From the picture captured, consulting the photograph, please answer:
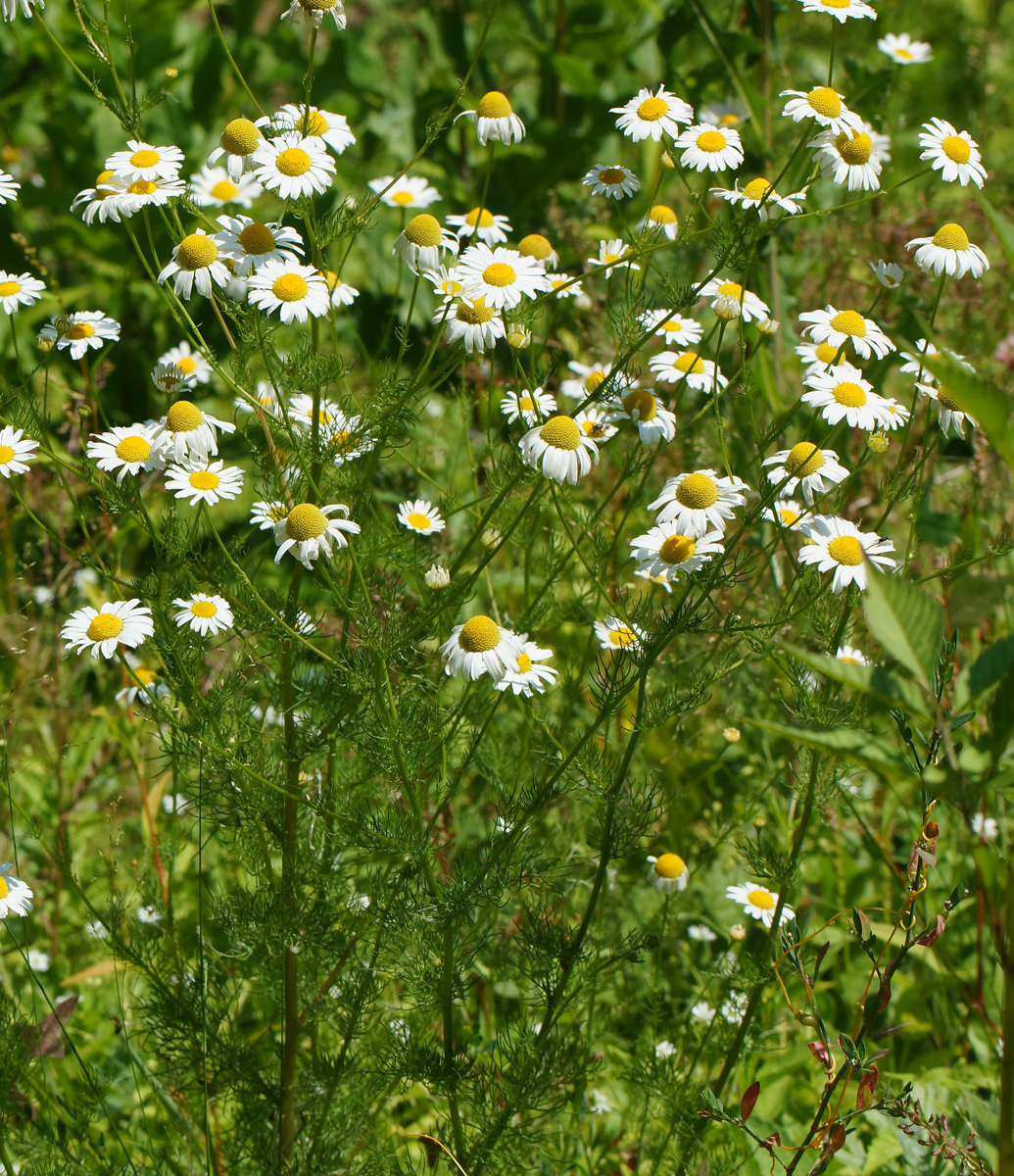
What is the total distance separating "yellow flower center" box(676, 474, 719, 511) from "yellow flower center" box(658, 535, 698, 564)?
0.15 ft

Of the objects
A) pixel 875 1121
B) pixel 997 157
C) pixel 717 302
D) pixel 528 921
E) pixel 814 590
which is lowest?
pixel 875 1121

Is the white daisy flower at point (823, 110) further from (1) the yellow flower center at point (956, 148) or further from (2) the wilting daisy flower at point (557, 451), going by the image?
(2) the wilting daisy flower at point (557, 451)

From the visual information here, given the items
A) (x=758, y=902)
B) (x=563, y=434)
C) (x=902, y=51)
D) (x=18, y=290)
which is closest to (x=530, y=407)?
(x=563, y=434)

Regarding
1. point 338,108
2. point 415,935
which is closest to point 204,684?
point 415,935

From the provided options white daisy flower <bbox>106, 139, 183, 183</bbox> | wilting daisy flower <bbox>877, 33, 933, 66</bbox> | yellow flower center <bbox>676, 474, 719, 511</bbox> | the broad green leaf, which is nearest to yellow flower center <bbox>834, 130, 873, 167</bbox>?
yellow flower center <bbox>676, 474, 719, 511</bbox>

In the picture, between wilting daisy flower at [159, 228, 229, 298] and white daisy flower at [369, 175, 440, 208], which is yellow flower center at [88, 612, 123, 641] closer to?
wilting daisy flower at [159, 228, 229, 298]

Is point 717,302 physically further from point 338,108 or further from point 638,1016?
point 338,108

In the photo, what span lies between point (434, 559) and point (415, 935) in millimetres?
603

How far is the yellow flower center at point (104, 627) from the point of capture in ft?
5.40

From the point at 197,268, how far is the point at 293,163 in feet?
0.63

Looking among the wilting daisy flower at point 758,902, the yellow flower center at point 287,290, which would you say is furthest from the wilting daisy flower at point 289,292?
the wilting daisy flower at point 758,902

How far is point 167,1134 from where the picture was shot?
195 cm

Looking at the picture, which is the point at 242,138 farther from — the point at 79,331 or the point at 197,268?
the point at 79,331

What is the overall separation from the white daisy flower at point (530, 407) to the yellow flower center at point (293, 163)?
416 millimetres
